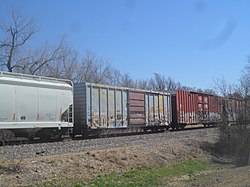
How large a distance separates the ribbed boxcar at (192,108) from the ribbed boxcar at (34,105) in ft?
50.0

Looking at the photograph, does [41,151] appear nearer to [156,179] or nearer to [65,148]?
[65,148]

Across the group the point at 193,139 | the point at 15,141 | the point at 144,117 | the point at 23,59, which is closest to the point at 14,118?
the point at 15,141

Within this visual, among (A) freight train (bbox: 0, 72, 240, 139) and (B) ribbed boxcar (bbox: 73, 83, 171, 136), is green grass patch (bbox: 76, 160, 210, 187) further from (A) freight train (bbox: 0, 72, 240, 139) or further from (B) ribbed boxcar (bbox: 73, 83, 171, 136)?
(B) ribbed boxcar (bbox: 73, 83, 171, 136)

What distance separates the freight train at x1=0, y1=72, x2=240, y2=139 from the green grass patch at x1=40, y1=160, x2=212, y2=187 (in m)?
7.40

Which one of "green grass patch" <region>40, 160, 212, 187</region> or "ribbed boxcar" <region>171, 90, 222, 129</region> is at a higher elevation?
"ribbed boxcar" <region>171, 90, 222, 129</region>

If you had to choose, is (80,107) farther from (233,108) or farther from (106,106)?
(233,108)

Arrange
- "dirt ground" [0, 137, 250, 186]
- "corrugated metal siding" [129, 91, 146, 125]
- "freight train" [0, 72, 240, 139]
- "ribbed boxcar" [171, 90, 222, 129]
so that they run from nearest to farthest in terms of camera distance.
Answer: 1. "dirt ground" [0, 137, 250, 186]
2. "freight train" [0, 72, 240, 139]
3. "corrugated metal siding" [129, 91, 146, 125]
4. "ribbed boxcar" [171, 90, 222, 129]

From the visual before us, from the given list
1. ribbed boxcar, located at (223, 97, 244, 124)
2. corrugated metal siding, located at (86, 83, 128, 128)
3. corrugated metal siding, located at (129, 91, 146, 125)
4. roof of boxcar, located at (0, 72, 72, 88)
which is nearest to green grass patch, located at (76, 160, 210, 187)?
corrugated metal siding, located at (86, 83, 128, 128)

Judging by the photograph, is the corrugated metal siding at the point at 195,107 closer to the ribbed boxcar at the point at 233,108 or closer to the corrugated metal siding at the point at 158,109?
the corrugated metal siding at the point at 158,109

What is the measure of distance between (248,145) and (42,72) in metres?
28.8

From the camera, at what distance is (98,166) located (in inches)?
605

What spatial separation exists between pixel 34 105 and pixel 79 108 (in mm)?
4687

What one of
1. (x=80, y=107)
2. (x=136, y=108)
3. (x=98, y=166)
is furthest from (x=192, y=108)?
(x=98, y=166)

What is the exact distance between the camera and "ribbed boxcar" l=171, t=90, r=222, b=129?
37438 mm
